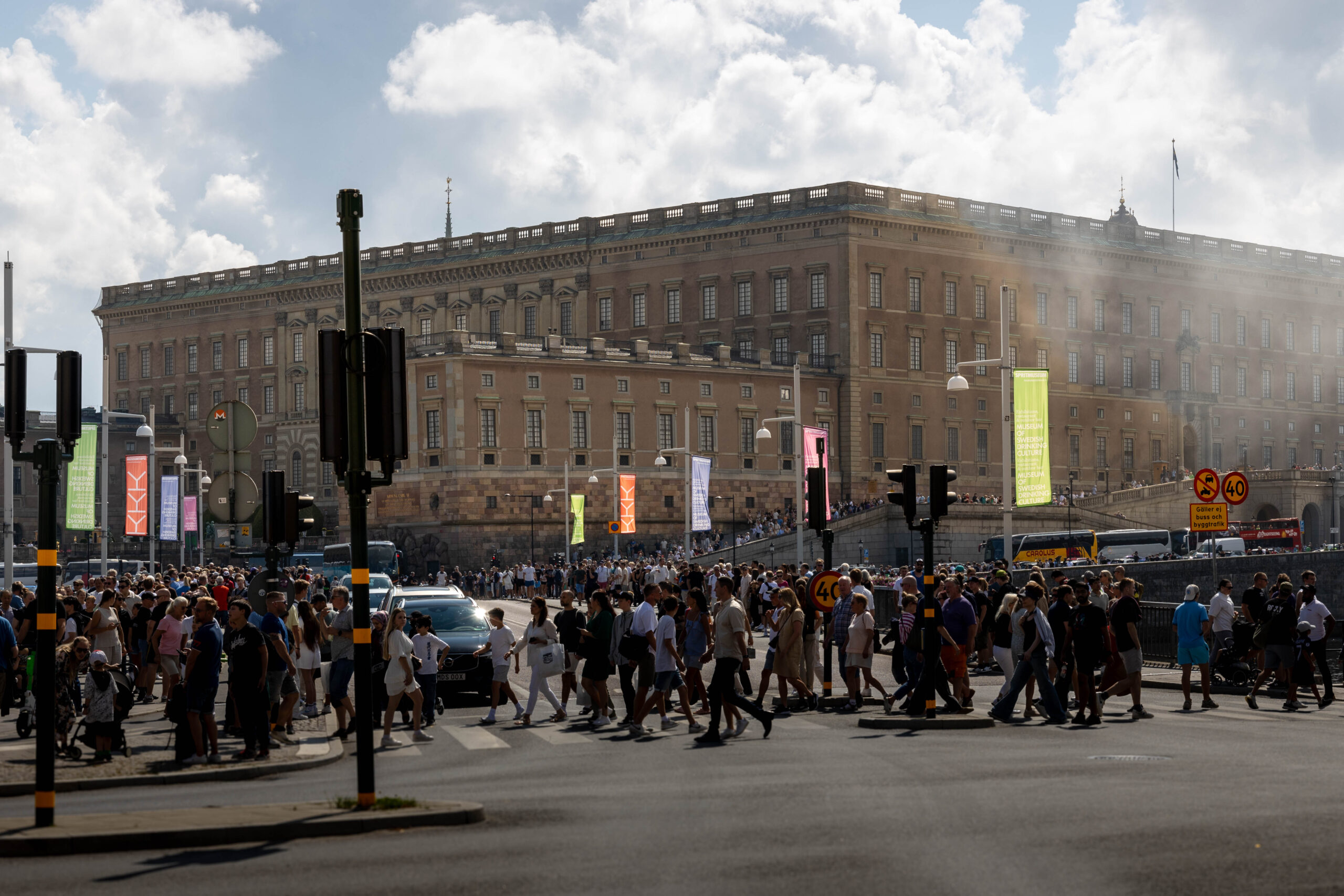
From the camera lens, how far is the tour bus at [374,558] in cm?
7525

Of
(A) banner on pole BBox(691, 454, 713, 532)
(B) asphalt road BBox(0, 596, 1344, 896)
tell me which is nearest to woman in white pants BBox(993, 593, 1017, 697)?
(B) asphalt road BBox(0, 596, 1344, 896)

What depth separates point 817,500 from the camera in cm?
2647

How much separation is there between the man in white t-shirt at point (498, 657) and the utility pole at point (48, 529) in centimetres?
920

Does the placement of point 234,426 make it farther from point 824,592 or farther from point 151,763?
point 824,592

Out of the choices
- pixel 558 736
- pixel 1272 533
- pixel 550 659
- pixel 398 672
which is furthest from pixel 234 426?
pixel 1272 533

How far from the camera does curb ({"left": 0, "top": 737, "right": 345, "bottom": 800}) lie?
15.8 meters

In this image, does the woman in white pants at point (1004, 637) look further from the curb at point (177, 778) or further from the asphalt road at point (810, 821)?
the curb at point (177, 778)

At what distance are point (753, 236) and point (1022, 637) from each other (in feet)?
265

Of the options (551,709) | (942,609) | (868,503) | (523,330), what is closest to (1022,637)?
(942,609)

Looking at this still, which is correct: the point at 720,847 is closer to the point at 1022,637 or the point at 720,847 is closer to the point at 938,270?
the point at 1022,637

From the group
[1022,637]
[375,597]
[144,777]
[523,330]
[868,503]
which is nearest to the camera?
[144,777]

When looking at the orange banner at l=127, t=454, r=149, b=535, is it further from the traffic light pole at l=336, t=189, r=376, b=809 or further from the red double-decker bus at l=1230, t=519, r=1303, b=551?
the red double-decker bus at l=1230, t=519, r=1303, b=551

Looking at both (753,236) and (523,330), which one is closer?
(753,236)

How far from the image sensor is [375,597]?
110ft
